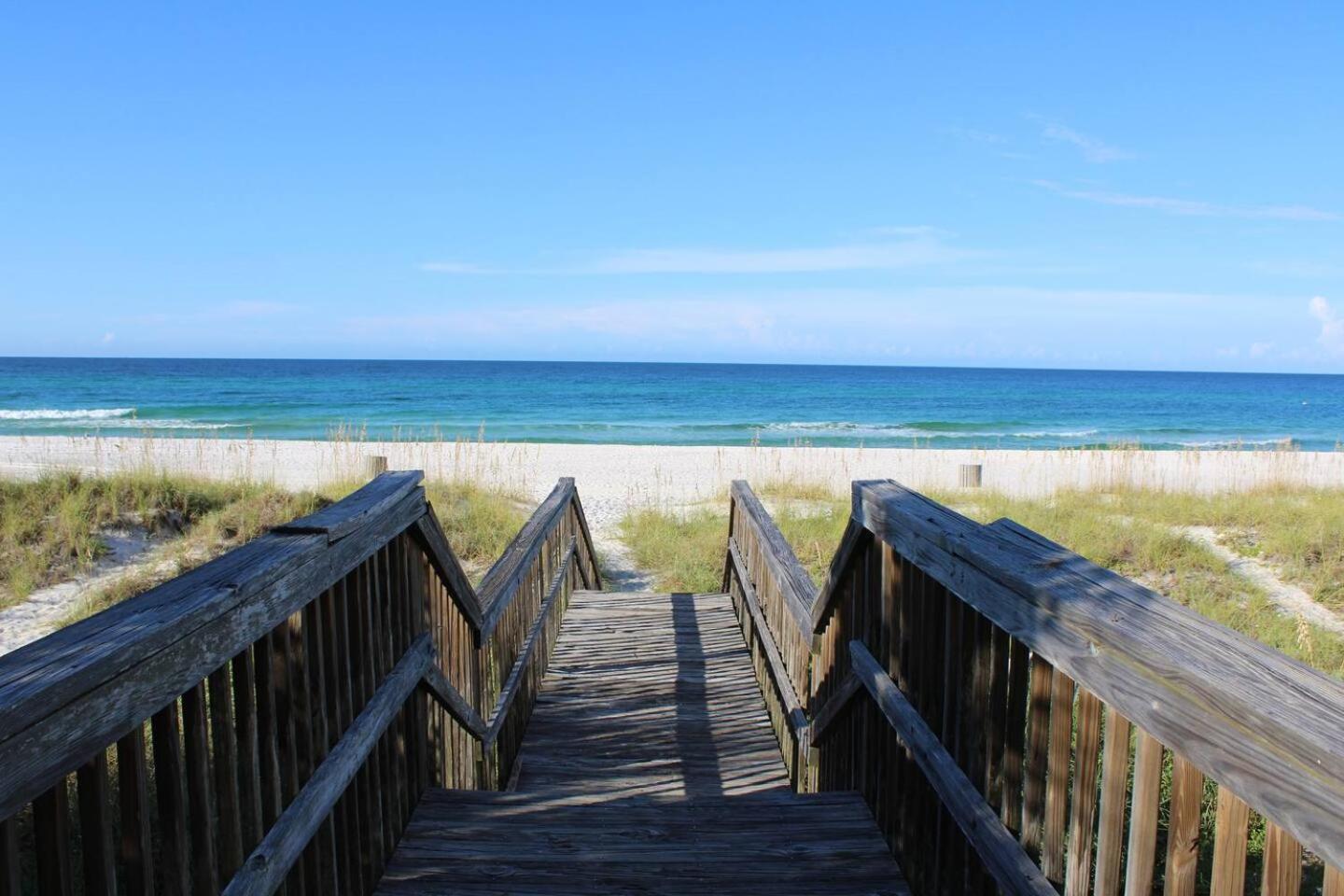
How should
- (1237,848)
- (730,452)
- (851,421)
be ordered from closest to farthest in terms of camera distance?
1. (1237,848)
2. (730,452)
3. (851,421)

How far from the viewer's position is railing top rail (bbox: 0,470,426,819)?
3.67ft

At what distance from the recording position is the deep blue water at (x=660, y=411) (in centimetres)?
3219

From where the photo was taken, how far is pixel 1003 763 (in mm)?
2098

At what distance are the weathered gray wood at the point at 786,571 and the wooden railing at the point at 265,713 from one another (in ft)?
4.47

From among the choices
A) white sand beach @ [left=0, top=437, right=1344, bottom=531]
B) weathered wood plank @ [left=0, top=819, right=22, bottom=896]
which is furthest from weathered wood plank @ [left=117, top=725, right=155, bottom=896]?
white sand beach @ [left=0, top=437, right=1344, bottom=531]

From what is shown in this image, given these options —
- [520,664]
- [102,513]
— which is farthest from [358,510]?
[102,513]

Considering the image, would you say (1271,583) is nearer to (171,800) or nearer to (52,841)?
(171,800)

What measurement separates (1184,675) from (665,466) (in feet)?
64.3

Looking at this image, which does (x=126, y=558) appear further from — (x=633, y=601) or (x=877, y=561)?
(x=877, y=561)

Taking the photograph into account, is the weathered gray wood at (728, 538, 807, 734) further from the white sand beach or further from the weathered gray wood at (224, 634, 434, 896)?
the white sand beach

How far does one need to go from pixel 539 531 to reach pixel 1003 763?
3722 mm

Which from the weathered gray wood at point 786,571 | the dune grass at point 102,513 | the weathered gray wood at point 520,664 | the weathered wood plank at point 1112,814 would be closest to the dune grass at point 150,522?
the dune grass at point 102,513

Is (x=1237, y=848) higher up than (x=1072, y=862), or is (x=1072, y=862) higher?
(x=1237, y=848)

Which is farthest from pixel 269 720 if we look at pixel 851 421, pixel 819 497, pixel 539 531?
pixel 851 421
